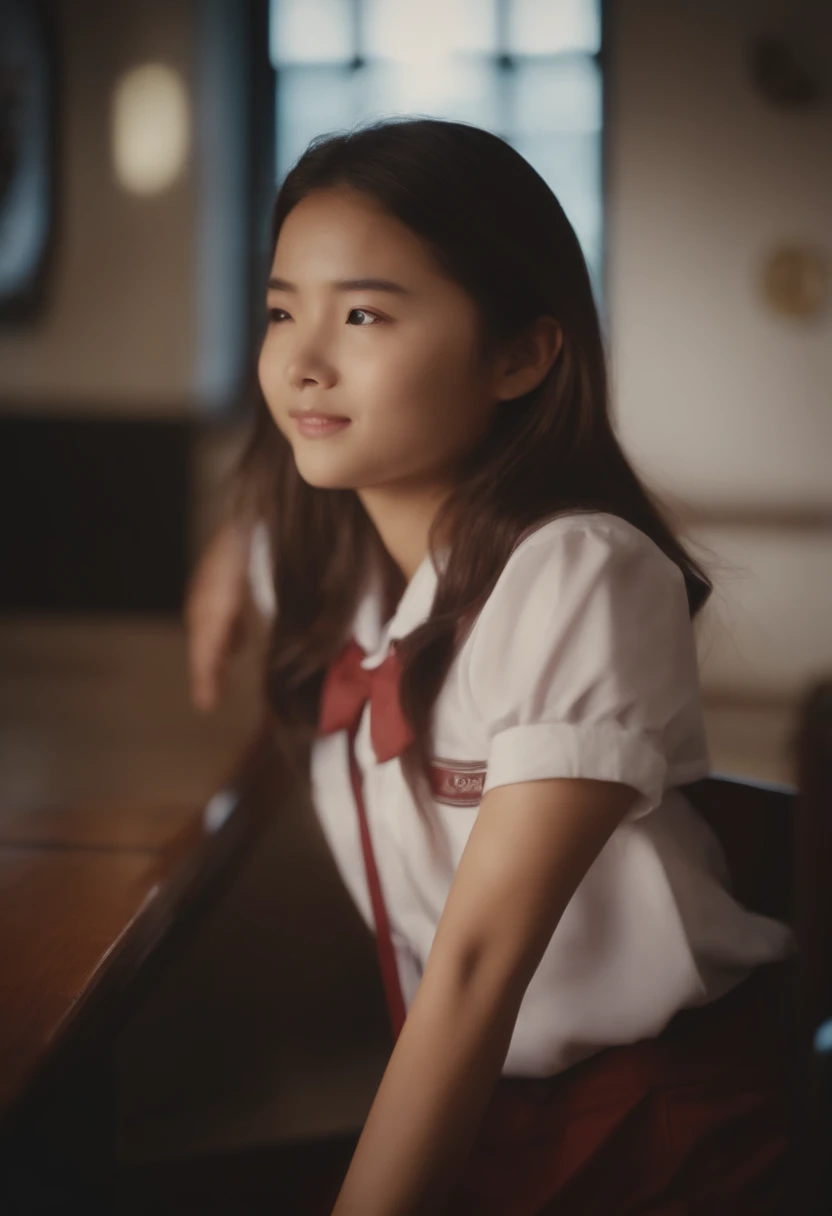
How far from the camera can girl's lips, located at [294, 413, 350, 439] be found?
50cm

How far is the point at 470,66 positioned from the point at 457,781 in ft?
7.78

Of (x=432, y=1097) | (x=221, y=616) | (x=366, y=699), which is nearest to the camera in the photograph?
(x=432, y=1097)

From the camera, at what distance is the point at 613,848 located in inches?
20.6

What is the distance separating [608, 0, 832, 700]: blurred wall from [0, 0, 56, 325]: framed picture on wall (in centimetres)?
135

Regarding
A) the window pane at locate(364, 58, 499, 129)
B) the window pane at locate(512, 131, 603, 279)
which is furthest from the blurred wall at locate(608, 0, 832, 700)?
the window pane at locate(364, 58, 499, 129)

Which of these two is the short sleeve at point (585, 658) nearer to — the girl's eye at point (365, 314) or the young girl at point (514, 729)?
the young girl at point (514, 729)

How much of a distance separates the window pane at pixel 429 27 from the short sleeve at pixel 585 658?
7.41 feet

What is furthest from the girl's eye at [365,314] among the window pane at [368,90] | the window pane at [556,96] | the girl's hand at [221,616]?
the window pane at [556,96]

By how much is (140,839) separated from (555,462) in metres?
0.39

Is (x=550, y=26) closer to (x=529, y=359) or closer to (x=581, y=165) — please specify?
(x=581, y=165)

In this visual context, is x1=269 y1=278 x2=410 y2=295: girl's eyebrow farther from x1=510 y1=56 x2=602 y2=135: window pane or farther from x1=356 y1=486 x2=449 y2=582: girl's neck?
x1=510 y1=56 x2=602 y2=135: window pane

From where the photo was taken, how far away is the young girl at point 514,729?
0.43 m

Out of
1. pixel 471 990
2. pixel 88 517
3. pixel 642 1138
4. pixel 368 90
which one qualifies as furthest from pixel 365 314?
pixel 88 517

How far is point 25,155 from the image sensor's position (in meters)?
2.63
